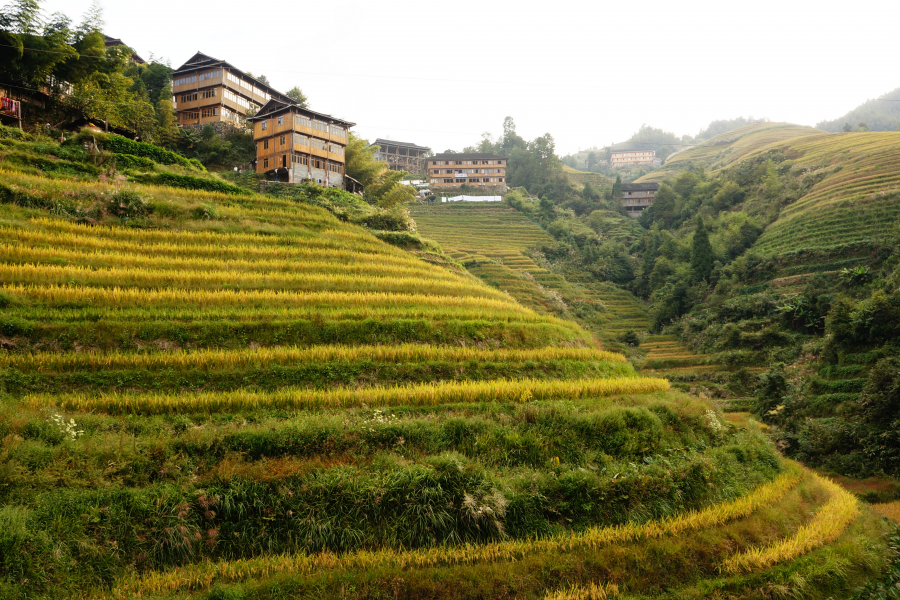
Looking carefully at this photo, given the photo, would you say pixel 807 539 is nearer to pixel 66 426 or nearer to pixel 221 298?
pixel 66 426

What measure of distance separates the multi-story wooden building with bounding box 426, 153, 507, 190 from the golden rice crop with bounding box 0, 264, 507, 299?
64.3 m

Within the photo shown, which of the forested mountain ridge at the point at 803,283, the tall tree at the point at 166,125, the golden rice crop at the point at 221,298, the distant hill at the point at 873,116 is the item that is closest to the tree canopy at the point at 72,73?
the tall tree at the point at 166,125

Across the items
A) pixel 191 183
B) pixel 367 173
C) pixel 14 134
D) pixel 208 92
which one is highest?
pixel 208 92

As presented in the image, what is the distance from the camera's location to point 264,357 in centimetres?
1451

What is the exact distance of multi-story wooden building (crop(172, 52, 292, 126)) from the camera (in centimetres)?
4775

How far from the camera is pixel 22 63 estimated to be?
29.9m

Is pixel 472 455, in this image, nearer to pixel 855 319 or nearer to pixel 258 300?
pixel 258 300

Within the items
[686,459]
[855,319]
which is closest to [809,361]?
[855,319]

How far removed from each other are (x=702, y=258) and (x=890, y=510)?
32.0 meters

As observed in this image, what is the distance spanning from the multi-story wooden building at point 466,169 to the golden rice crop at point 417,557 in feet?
263

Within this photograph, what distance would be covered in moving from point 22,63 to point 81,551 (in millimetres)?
36032

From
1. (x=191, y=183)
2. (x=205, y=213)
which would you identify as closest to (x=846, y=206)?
(x=205, y=213)

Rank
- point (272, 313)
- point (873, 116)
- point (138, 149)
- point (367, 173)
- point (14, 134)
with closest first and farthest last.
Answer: point (272, 313) < point (14, 134) < point (138, 149) < point (367, 173) < point (873, 116)

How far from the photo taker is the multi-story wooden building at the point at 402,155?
298ft
